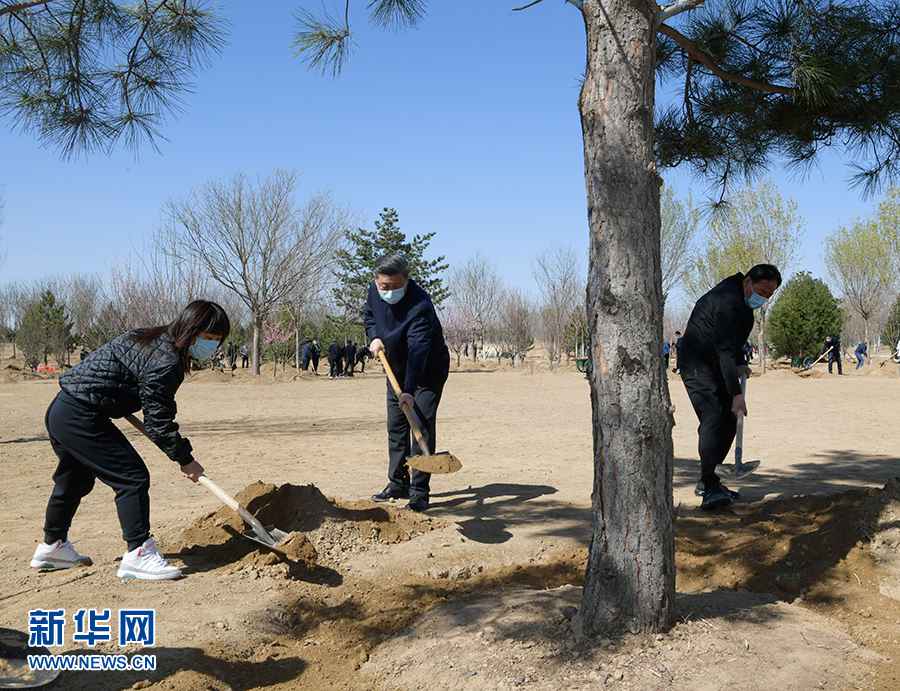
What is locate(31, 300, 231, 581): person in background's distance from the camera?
3818mm

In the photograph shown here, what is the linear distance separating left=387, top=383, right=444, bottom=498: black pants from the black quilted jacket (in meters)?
1.73

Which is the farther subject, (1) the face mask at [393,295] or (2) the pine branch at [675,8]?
(1) the face mask at [393,295]

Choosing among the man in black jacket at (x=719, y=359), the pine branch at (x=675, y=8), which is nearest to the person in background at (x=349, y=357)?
the man in black jacket at (x=719, y=359)

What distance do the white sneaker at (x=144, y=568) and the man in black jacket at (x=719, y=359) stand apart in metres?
3.33

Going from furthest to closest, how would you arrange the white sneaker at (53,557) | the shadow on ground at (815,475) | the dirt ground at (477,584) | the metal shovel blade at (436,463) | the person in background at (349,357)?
the person in background at (349,357) < the shadow on ground at (815,475) < the metal shovel blade at (436,463) < the white sneaker at (53,557) < the dirt ground at (477,584)

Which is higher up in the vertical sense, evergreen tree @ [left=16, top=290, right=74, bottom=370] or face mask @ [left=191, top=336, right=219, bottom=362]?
evergreen tree @ [left=16, top=290, right=74, bottom=370]

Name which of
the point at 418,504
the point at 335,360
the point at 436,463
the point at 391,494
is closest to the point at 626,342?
the point at 436,463

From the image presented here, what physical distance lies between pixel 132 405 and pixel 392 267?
75.3 inches

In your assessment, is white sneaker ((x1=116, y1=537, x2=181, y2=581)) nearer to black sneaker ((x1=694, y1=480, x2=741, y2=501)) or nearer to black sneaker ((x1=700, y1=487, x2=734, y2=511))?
black sneaker ((x1=700, y1=487, x2=734, y2=511))

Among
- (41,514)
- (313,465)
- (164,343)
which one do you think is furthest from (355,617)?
(313,465)

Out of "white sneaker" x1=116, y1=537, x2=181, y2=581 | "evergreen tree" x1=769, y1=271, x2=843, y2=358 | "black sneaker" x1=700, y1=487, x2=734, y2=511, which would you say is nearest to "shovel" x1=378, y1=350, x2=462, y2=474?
"white sneaker" x1=116, y1=537, x2=181, y2=581

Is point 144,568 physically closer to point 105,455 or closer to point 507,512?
point 105,455

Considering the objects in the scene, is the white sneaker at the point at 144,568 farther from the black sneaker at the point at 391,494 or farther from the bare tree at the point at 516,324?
the bare tree at the point at 516,324

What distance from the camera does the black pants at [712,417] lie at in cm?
521
